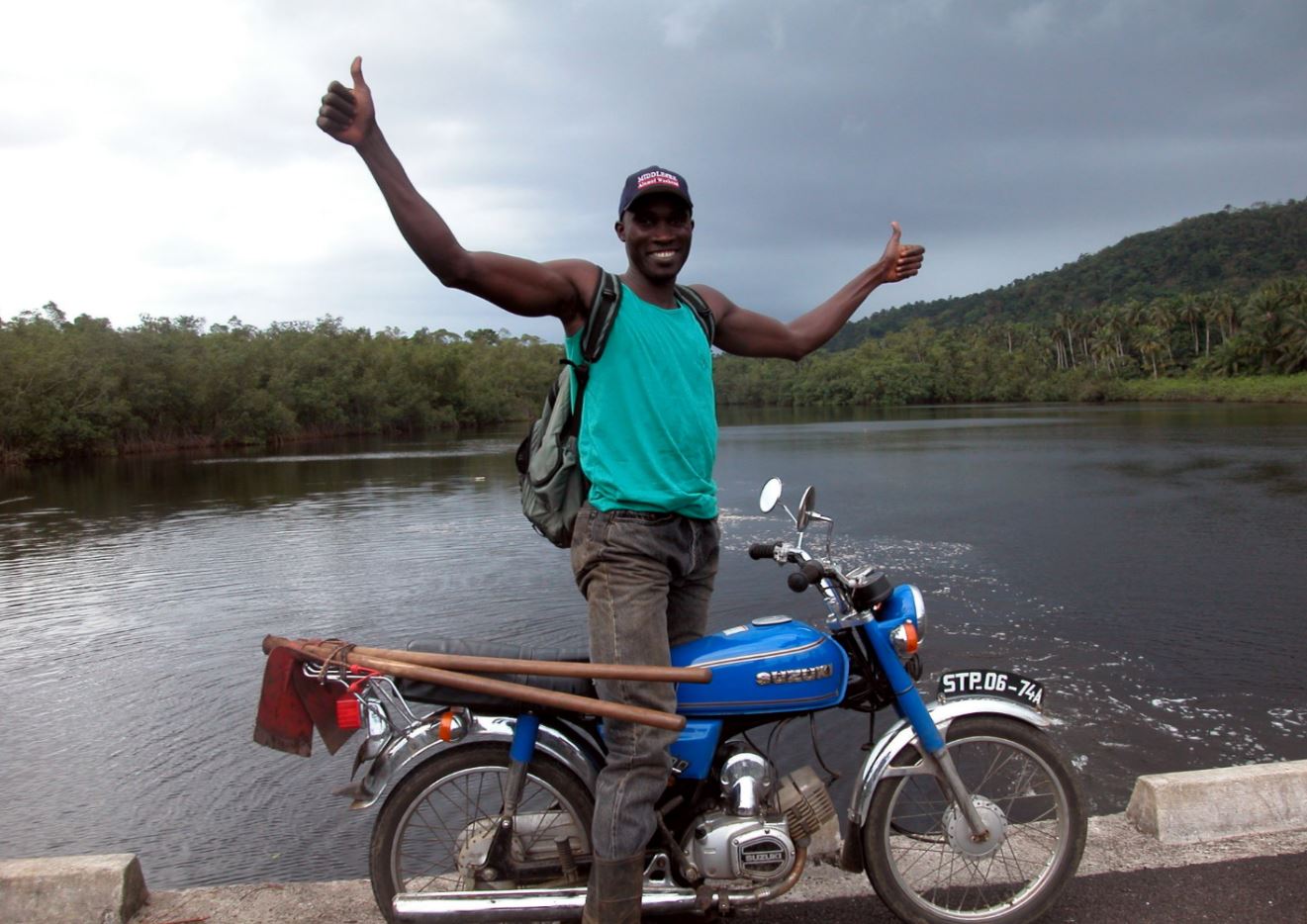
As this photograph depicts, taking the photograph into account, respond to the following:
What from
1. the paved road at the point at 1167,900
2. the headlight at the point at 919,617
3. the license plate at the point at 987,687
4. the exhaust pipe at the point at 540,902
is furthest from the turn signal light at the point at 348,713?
the license plate at the point at 987,687

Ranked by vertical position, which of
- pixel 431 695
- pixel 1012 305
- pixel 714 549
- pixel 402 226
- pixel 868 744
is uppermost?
pixel 1012 305

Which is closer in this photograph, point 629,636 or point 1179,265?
point 629,636

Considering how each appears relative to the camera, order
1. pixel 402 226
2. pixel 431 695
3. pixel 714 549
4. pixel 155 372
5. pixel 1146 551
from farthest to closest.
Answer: pixel 155 372 → pixel 1146 551 → pixel 714 549 → pixel 431 695 → pixel 402 226

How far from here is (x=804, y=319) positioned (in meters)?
3.61

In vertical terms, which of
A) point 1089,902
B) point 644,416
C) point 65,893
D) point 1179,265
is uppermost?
point 1179,265

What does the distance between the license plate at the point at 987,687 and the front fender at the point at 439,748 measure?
117cm

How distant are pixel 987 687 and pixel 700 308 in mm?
1540

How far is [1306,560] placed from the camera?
12711 mm

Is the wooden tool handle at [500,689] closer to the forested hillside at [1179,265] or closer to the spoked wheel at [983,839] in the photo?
the spoked wheel at [983,839]

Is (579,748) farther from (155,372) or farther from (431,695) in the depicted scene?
(155,372)

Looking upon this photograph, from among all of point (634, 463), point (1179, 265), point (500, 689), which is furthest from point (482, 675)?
point (1179, 265)

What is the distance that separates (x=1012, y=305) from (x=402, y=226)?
663 feet

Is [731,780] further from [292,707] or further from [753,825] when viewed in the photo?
[292,707]

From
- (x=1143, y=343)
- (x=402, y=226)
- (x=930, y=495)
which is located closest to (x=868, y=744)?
(x=402, y=226)
